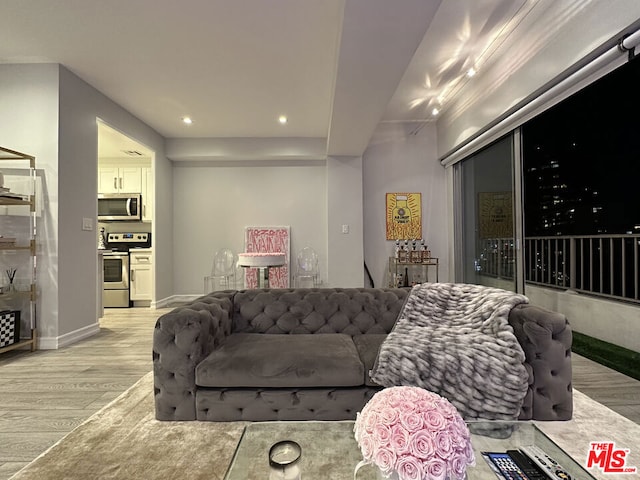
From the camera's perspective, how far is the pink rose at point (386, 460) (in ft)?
2.51

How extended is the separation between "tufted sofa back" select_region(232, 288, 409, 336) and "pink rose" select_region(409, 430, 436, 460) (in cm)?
161

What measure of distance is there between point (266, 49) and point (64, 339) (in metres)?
3.43

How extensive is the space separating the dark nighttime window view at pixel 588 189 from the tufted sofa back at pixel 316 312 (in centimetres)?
228

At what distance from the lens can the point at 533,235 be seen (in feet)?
13.3

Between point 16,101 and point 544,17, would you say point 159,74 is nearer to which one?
point 16,101

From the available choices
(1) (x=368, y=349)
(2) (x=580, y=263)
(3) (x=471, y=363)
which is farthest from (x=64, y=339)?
(2) (x=580, y=263)

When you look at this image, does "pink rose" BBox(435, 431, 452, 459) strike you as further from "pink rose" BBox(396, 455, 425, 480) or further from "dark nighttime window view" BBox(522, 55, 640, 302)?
"dark nighttime window view" BBox(522, 55, 640, 302)

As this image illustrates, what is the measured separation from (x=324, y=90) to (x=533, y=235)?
291 centimetres

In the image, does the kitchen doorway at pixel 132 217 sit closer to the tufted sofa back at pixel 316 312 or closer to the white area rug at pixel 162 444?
the tufted sofa back at pixel 316 312

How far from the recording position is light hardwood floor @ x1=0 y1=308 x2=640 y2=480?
185 cm

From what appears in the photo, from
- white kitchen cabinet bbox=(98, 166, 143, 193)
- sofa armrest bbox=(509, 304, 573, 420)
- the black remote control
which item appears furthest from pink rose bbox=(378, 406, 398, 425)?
white kitchen cabinet bbox=(98, 166, 143, 193)

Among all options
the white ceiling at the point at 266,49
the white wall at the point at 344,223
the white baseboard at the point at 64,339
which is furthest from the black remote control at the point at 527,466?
the white wall at the point at 344,223

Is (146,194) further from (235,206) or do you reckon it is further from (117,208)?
(235,206)

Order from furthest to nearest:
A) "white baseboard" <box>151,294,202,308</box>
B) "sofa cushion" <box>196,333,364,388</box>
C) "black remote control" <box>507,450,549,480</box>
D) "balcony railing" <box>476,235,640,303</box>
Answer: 1. "white baseboard" <box>151,294,202,308</box>
2. "balcony railing" <box>476,235,640,303</box>
3. "sofa cushion" <box>196,333,364,388</box>
4. "black remote control" <box>507,450,549,480</box>
